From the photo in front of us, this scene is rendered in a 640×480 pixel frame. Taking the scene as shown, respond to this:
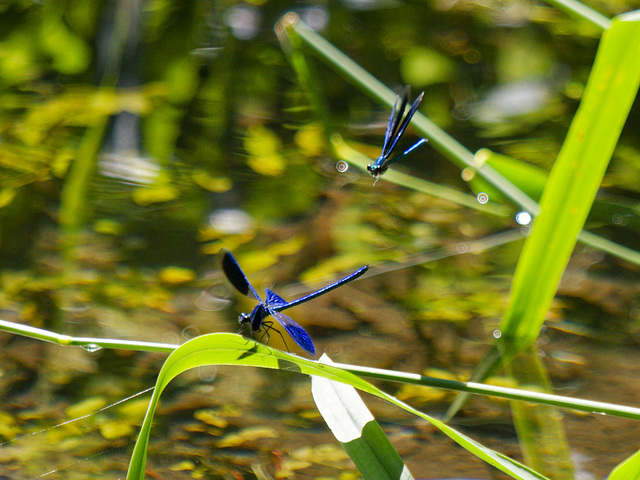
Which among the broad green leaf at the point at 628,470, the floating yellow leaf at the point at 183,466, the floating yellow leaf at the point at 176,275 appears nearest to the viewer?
the broad green leaf at the point at 628,470

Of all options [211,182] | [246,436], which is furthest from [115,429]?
[211,182]

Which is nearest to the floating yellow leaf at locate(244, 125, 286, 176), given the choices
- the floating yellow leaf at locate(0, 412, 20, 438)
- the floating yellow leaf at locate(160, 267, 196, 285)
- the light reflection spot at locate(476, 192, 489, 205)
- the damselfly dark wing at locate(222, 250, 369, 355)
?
the floating yellow leaf at locate(160, 267, 196, 285)

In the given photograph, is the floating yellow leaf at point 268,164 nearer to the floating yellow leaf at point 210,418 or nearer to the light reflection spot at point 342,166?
the light reflection spot at point 342,166

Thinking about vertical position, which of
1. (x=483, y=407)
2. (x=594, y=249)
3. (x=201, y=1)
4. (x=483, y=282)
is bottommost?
(x=483, y=407)

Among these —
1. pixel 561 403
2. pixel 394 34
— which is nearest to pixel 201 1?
pixel 394 34

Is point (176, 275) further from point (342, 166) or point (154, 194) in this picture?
point (342, 166)

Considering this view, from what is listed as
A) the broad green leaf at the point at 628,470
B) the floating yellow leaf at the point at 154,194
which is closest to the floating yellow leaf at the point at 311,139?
the floating yellow leaf at the point at 154,194

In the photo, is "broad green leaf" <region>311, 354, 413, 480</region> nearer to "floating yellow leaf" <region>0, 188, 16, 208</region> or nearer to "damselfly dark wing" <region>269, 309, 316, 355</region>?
"damselfly dark wing" <region>269, 309, 316, 355</region>

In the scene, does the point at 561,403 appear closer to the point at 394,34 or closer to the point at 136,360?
the point at 136,360
